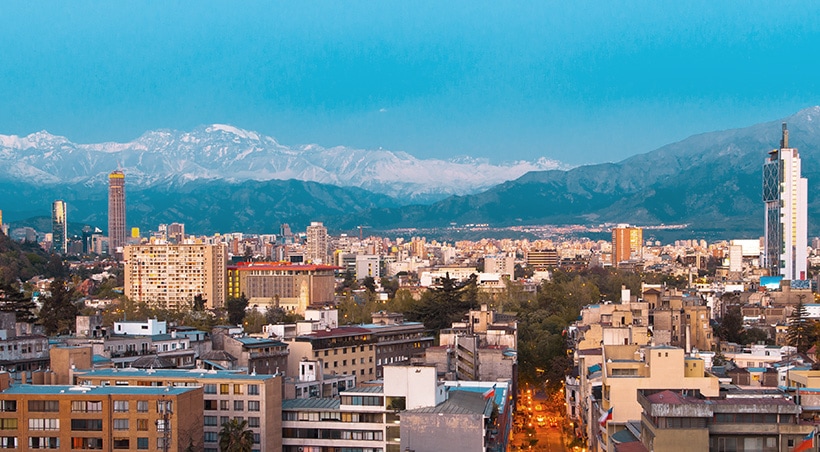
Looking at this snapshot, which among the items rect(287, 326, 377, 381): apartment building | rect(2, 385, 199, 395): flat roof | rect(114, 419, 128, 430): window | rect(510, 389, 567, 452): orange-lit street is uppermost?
rect(2, 385, 199, 395): flat roof

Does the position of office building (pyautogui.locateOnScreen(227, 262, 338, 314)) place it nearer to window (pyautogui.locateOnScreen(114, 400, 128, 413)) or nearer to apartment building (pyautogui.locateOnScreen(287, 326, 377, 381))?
apartment building (pyautogui.locateOnScreen(287, 326, 377, 381))

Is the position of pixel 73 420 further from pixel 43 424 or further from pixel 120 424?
pixel 120 424

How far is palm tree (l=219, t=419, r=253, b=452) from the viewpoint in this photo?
25656 mm

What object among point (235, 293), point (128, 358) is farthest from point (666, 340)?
point (235, 293)

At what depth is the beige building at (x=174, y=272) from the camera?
94.6m

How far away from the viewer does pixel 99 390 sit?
25828 mm

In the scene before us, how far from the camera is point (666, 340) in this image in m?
41.3

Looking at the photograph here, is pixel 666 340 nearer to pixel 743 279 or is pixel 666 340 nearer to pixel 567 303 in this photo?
pixel 567 303

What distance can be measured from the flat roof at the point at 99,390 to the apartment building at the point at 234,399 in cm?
105

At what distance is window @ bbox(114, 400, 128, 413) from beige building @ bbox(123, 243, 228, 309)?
6889 centimetres

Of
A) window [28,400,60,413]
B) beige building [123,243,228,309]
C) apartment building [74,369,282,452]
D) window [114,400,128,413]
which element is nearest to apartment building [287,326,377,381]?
apartment building [74,369,282,452]

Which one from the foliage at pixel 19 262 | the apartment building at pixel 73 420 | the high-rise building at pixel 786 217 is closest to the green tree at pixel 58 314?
the apartment building at pixel 73 420

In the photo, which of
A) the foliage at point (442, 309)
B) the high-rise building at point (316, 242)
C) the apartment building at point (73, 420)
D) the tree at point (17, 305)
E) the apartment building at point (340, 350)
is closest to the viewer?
the apartment building at point (73, 420)

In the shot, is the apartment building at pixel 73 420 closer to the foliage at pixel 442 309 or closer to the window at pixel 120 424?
the window at pixel 120 424
